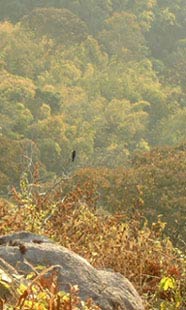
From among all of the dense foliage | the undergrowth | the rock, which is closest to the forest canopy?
the dense foliage

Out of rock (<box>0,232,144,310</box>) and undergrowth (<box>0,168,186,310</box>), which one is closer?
rock (<box>0,232,144,310</box>)

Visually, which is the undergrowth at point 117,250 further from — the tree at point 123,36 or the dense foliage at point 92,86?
the tree at point 123,36

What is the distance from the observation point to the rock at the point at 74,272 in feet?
14.1

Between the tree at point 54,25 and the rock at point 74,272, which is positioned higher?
the tree at point 54,25

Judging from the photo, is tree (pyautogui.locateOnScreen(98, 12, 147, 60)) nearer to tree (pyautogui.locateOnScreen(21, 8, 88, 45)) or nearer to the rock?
tree (pyautogui.locateOnScreen(21, 8, 88, 45))

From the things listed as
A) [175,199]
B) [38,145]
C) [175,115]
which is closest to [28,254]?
[175,199]

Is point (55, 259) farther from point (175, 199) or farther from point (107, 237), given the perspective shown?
point (175, 199)

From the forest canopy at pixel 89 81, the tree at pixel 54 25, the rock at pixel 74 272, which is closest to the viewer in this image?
the rock at pixel 74 272

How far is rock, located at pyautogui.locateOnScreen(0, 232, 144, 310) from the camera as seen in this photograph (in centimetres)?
430

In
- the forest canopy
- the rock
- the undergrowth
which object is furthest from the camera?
the forest canopy

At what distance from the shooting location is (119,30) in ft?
131

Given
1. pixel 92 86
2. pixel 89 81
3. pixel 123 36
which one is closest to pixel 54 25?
pixel 89 81

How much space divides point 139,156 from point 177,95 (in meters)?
18.2

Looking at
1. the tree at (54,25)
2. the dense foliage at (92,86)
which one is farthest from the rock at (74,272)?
the tree at (54,25)
